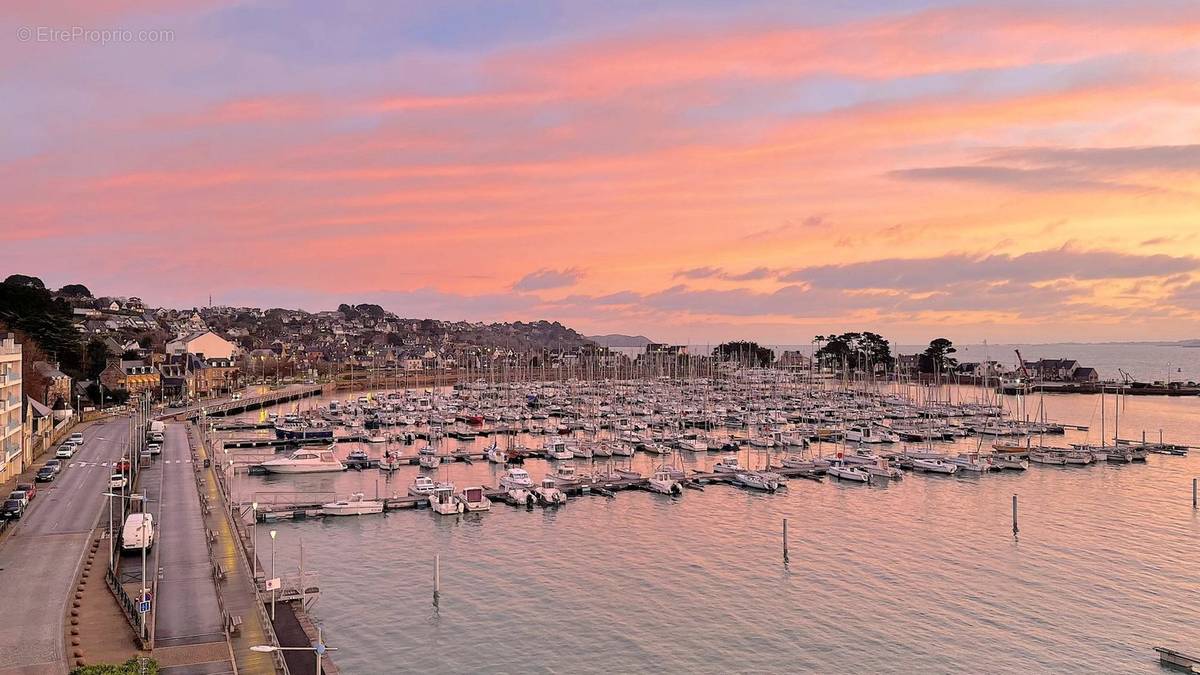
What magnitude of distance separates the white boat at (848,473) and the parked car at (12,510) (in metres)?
52.9

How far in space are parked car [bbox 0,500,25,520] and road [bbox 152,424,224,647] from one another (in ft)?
19.1

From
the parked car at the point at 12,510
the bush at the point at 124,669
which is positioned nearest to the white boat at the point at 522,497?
the parked car at the point at 12,510

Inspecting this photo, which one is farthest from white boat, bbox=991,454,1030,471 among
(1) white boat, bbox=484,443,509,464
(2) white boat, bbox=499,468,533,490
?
(1) white boat, bbox=484,443,509,464

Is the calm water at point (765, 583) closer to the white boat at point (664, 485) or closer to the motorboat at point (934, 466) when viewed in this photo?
the white boat at point (664, 485)

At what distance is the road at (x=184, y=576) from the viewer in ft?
80.2

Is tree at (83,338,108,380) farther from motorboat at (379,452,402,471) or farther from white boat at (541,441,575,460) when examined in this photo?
white boat at (541,441,575,460)

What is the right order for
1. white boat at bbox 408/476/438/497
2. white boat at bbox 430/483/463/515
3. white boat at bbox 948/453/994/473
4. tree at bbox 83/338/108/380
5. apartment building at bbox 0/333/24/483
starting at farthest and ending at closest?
1. tree at bbox 83/338/108/380
2. white boat at bbox 948/453/994/473
3. white boat at bbox 408/476/438/497
4. white boat at bbox 430/483/463/515
5. apartment building at bbox 0/333/24/483

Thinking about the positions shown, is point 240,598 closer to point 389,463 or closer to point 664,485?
point 664,485

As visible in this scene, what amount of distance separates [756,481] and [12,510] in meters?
44.3

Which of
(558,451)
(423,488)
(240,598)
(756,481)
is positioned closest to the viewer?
(240,598)

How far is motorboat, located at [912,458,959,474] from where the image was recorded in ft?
227

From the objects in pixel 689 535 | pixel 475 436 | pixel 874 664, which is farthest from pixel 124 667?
pixel 475 436

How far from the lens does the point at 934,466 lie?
6975 centimetres

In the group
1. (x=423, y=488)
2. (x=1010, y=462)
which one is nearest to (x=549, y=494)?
(x=423, y=488)
